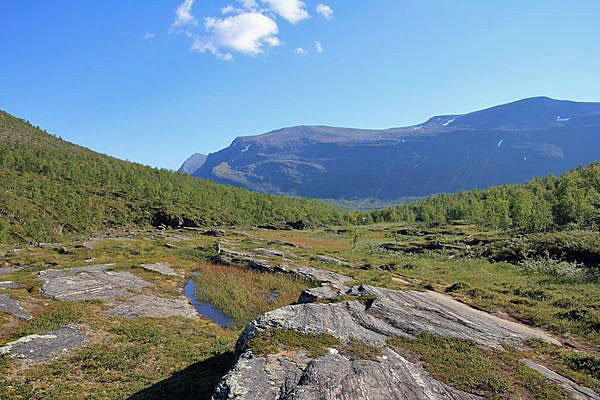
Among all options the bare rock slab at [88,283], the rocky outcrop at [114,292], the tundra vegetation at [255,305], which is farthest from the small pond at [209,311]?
the bare rock slab at [88,283]

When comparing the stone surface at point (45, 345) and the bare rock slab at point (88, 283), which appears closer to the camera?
the stone surface at point (45, 345)

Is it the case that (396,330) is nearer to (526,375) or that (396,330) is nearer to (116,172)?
(526,375)

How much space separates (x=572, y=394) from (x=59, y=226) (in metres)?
127

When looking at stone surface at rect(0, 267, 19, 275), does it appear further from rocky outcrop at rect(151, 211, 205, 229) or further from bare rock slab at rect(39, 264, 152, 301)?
rocky outcrop at rect(151, 211, 205, 229)

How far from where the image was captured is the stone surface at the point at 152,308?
32375 mm

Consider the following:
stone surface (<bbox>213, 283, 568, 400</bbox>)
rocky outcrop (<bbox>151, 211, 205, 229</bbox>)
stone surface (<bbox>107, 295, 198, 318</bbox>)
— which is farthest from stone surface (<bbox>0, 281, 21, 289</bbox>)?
rocky outcrop (<bbox>151, 211, 205, 229</bbox>)

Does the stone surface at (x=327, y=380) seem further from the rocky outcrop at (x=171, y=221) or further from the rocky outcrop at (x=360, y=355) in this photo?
the rocky outcrop at (x=171, y=221)

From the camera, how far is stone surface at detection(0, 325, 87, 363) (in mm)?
21094

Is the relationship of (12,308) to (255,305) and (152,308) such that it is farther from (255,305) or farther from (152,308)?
(255,305)

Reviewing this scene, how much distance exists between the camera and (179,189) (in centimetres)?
19388

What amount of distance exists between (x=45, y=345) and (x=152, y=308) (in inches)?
473

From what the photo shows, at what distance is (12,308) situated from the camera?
28672 mm

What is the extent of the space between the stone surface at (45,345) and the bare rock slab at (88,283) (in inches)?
394

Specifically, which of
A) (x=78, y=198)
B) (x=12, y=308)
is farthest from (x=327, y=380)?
(x=78, y=198)
